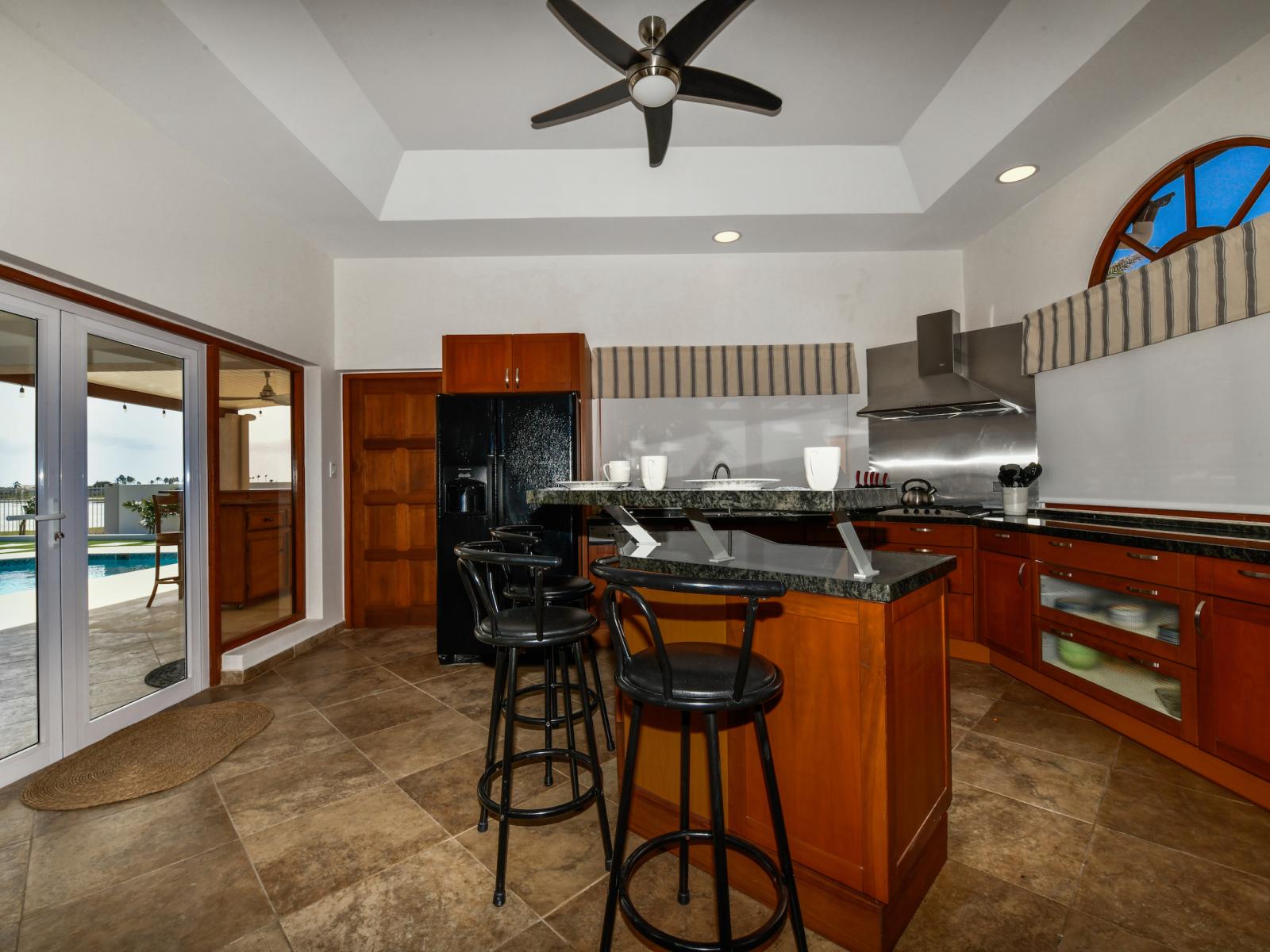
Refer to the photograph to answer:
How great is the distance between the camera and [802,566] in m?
1.65

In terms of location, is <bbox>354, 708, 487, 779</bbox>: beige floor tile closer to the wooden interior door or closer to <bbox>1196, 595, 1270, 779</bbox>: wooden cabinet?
the wooden interior door

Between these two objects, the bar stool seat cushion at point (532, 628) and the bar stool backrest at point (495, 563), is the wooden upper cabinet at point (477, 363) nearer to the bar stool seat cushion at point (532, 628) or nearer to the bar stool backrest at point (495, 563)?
the bar stool backrest at point (495, 563)

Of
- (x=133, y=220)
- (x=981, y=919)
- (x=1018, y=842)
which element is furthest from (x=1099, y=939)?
(x=133, y=220)

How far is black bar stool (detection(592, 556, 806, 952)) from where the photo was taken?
1.22 m

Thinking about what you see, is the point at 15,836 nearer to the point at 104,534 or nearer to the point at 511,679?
the point at 104,534

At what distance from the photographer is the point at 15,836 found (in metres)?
2.05

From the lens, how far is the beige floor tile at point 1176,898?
1540mm

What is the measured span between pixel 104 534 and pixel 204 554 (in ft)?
2.10

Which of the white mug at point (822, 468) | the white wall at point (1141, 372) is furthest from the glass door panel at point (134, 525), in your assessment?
the white wall at point (1141, 372)

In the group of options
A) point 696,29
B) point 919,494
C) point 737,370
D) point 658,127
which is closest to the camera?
point 696,29

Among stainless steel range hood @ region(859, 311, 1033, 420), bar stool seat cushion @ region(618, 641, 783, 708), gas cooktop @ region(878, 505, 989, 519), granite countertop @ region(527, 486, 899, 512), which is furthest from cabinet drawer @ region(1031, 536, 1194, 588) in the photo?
bar stool seat cushion @ region(618, 641, 783, 708)

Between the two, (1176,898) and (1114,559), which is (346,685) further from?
(1114,559)

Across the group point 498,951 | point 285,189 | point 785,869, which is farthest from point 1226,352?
point 285,189

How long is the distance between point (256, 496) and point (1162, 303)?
18.7 feet
